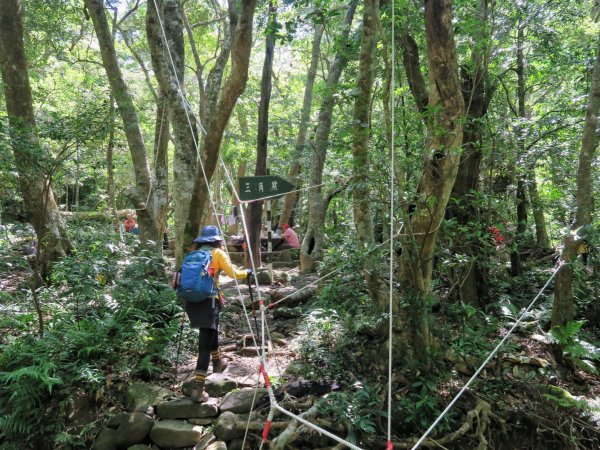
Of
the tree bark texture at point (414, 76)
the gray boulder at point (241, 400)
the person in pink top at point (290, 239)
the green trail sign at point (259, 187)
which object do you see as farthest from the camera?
the person in pink top at point (290, 239)

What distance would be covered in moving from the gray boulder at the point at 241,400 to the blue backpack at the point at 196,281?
1.01 m

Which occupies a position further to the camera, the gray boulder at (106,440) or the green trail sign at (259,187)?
the green trail sign at (259,187)

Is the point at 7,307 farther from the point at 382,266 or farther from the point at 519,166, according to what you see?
the point at 519,166

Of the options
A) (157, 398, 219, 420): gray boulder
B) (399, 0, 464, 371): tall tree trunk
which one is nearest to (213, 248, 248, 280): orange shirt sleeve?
(157, 398, 219, 420): gray boulder

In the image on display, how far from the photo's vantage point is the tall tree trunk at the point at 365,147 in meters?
4.42

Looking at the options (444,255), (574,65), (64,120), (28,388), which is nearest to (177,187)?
(64,120)

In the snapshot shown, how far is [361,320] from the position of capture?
197 inches

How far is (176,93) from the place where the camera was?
6.59m

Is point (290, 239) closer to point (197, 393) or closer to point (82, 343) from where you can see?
point (82, 343)

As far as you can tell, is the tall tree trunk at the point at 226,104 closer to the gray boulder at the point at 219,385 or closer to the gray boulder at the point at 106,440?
the gray boulder at the point at 219,385

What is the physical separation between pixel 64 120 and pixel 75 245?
2.57 m

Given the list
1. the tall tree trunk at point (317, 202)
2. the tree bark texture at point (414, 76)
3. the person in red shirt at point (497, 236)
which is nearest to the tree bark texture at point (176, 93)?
the tree bark texture at point (414, 76)

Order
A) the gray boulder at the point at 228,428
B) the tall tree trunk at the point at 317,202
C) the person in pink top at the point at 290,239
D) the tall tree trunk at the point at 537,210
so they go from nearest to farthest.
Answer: the gray boulder at the point at 228,428 < the tall tree trunk at the point at 537,210 < the tall tree trunk at the point at 317,202 < the person in pink top at the point at 290,239

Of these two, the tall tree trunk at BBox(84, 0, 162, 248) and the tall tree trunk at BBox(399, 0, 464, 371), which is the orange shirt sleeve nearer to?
the tall tree trunk at BBox(399, 0, 464, 371)
